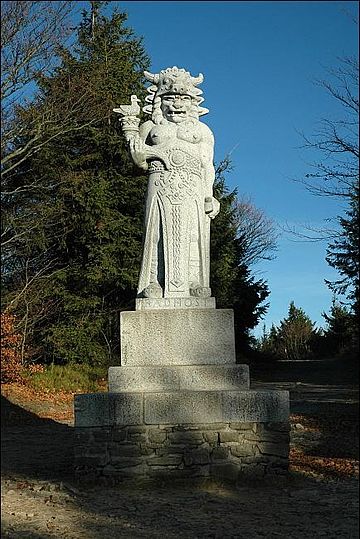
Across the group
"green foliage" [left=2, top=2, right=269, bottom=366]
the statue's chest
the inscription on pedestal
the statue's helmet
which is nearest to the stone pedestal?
the inscription on pedestal

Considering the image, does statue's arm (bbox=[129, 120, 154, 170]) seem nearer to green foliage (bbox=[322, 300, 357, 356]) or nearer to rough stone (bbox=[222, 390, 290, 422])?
rough stone (bbox=[222, 390, 290, 422])

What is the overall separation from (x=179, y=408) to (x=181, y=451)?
39 centimetres

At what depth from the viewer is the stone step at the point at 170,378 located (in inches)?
250

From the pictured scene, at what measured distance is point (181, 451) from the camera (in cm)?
607

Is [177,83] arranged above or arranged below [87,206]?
below

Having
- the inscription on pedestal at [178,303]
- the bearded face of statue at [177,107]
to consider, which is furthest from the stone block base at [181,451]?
the bearded face of statue at [177,107]

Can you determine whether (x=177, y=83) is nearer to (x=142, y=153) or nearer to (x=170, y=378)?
(x=142, y=153)

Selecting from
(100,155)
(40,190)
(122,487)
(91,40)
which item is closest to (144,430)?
(122,487)

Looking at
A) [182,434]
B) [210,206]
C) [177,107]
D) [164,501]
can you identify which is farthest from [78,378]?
[164,501]

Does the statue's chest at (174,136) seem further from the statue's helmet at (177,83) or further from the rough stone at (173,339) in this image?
the rough stone at (173,339)

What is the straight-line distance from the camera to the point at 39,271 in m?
15.8

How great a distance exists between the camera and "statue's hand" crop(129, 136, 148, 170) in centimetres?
691

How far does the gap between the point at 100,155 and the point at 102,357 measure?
5.64 metres

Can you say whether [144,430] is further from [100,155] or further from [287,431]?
[100,155]
